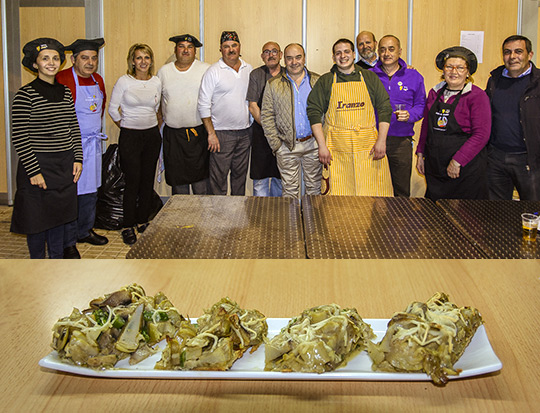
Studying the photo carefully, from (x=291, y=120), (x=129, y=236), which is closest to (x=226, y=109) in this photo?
(x=291, y=120)

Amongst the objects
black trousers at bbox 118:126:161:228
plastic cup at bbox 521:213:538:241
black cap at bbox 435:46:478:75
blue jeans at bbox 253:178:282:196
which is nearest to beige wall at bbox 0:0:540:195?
black trousers at bbox 118:126:161:228

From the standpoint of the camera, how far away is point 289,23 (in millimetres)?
6309

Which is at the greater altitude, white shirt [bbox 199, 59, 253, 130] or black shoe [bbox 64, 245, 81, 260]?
white shirt [bbox 199, 59, 253, 130]

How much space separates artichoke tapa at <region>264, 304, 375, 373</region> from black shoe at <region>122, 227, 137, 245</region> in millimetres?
4458

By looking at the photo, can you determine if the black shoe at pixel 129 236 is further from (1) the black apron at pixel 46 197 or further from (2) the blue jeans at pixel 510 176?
(2) the blue jeans at pixel 510 176

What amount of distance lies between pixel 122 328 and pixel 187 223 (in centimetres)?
142

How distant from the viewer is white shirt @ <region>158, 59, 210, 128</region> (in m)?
5.66

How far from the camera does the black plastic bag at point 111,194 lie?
227 inches

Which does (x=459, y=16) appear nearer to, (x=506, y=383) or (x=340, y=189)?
(x=340, y=189)

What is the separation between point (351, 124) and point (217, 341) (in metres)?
3.93

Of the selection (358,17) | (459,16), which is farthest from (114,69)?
(459,16)

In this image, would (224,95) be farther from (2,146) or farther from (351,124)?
(2,146)

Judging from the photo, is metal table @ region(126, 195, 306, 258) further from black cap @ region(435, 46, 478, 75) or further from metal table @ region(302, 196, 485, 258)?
black cap @ region(435, 46, 478, 75)

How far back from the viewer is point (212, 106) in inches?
221
